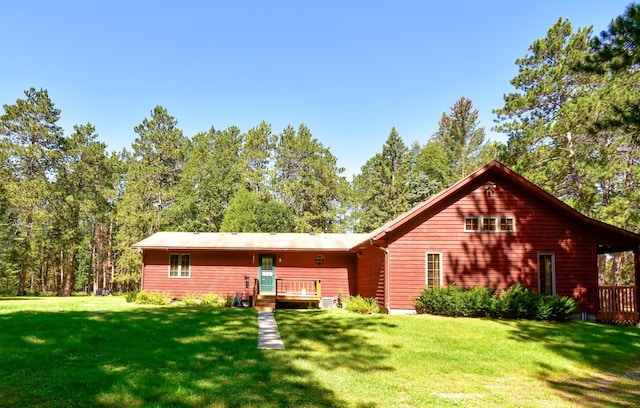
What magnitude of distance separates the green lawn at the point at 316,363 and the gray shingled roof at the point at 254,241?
28.1ft

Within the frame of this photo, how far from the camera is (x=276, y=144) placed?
45.0 metres

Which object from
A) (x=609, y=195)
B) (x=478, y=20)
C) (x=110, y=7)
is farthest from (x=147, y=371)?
(x=609, y=195)

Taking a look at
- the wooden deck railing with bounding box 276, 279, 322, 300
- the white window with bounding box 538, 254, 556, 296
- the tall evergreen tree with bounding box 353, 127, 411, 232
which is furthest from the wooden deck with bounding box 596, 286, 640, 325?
the tall evergreen tree with bounding box 353, 127, 411, 232

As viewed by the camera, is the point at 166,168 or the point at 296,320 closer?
the point at 296,320

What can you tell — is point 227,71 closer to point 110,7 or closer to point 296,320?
point 110,7

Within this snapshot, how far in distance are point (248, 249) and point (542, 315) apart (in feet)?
45.7

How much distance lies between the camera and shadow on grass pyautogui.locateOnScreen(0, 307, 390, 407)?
20.9 feet

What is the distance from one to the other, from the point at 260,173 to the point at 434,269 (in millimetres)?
28805

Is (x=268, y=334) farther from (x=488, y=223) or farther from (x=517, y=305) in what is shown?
(x=488, y=223)

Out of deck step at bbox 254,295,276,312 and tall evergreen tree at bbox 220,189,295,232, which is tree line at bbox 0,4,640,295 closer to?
tall evergreen tree at bbox 220,189,295,232

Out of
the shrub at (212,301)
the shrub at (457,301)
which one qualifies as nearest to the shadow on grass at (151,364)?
the shrub at (457,301)

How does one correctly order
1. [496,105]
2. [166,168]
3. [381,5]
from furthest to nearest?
[166,168], [496,105], [381,5]

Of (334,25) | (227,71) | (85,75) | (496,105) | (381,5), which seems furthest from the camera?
(496,105)

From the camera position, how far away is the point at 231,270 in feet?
77.0
